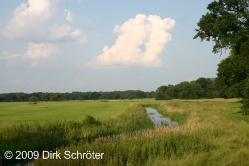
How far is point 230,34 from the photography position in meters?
24.8

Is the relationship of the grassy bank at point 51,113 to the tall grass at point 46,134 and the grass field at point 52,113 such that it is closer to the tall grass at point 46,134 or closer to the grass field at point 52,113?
the grass field at point 52,113

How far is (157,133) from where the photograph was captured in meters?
14.8

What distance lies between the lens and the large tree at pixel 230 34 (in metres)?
24.0

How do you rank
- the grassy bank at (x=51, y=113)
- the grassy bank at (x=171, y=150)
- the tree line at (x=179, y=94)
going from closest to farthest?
the grassy bank at (x=171, y=150) → the grassy bank at (x=51, y=113) → the tree line at (x=179, y=94)

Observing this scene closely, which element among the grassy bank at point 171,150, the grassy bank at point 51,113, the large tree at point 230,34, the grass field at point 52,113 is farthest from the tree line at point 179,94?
the grassy bank at point 171,150

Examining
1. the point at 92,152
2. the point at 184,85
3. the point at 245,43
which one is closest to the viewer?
the point at 92,152

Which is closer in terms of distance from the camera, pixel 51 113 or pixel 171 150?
pixel 171 150

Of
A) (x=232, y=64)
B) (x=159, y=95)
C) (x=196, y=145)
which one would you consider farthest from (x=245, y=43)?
(x=159, y=95)

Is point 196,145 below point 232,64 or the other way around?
below

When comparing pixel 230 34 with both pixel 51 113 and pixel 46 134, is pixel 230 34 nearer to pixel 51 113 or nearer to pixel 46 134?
pixel 46 134

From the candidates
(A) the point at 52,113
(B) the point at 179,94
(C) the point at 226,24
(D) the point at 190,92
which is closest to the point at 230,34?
(C) the point at 226,24

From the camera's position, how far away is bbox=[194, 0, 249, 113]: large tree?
2397cm

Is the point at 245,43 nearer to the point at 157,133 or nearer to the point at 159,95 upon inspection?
the point at 157,133

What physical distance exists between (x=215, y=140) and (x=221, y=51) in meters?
14.4
